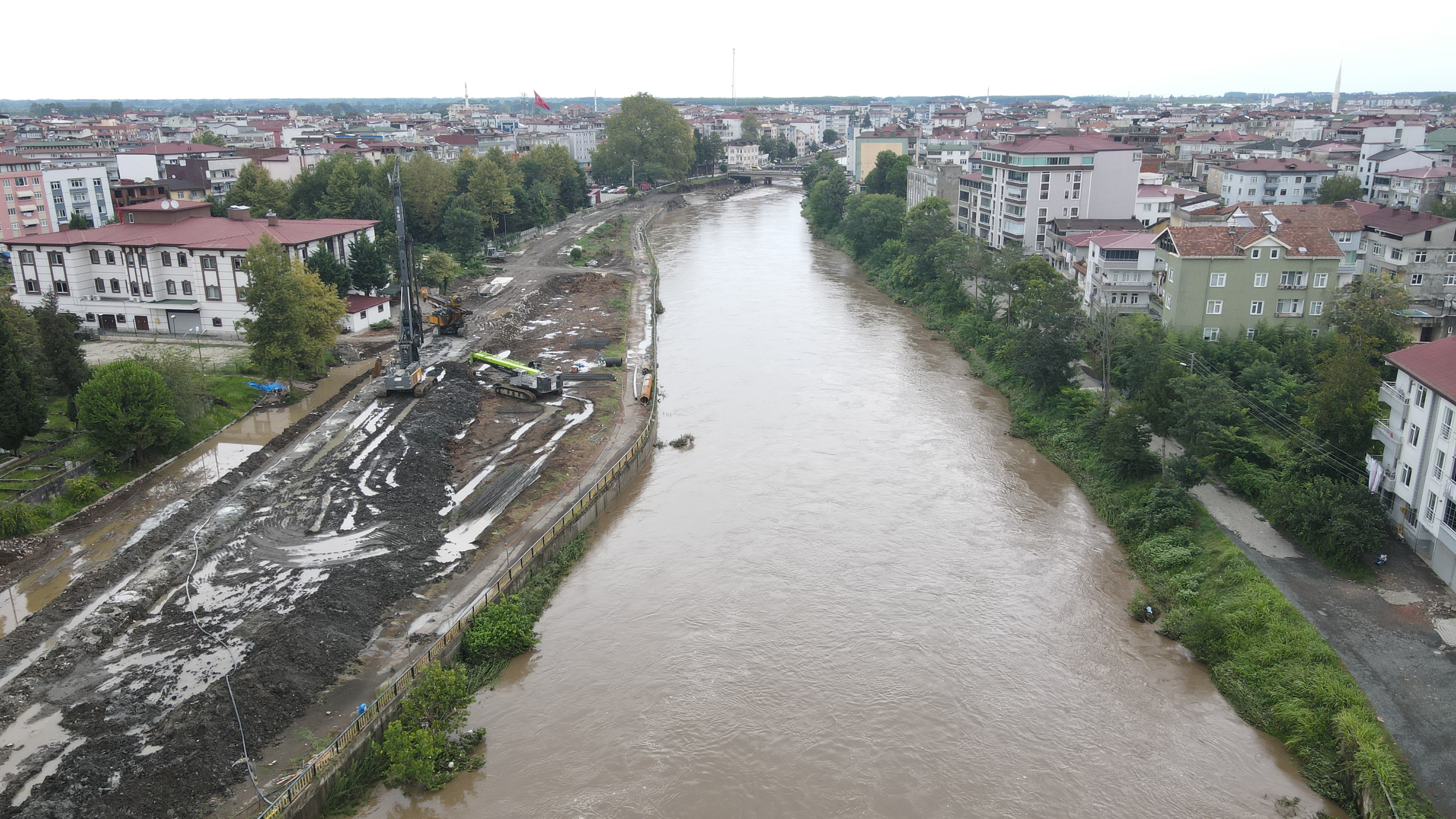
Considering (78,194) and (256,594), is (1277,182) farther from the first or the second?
(78,194)

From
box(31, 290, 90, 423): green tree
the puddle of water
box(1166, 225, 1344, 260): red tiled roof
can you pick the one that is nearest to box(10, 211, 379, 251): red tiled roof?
box(31, 290, 90, 423): green tree

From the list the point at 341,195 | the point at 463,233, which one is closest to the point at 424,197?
the point at 341,195

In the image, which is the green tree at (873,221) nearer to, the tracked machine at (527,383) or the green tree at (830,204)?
the green tree at (830,204)

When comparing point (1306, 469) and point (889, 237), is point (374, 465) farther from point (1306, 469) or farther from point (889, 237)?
point (889, 237)

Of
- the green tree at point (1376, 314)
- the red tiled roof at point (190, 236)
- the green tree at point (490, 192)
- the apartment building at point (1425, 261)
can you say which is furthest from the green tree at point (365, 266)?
the apartment building at point (1425, 261)

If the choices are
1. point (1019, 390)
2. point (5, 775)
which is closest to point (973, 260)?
point (1019, 390)

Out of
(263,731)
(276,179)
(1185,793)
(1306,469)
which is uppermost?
(276,179)
